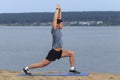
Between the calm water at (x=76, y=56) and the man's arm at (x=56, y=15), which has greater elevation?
the man's arm at (x=56, y=15)

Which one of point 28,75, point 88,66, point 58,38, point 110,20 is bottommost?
point 110,20

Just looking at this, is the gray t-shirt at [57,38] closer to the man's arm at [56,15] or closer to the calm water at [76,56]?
the man's arm at [56,15]

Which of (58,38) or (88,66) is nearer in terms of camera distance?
(58,38)

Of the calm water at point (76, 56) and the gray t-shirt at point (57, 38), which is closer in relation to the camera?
the gray t-shirt at point (57, 38)

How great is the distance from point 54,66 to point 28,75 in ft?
72.4

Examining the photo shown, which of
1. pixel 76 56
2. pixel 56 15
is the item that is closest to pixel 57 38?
pixel 56 15

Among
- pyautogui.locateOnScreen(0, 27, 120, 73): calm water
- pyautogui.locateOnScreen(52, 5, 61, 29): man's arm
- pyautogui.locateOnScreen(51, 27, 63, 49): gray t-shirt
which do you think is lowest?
pyautogui.locateOnScreen(0, 27, 120, 73): calm water

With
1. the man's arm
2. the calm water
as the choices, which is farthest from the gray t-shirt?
the calm water

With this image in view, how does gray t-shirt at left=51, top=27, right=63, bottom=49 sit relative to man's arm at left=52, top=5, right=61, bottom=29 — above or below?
below

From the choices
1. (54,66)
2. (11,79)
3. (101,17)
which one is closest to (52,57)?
(11,79)

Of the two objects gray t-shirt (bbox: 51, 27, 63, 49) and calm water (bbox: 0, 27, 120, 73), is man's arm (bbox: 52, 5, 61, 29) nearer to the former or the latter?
gray t-shirt (bbox: 51, 27, 63, 49)

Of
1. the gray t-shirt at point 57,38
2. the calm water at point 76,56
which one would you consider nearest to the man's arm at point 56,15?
the gray t-shirt at point 57,38

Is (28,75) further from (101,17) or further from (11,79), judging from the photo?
(101,17)

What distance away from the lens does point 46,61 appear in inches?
512
